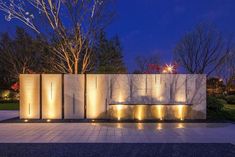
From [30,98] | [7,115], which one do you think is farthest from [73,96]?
[7,115]

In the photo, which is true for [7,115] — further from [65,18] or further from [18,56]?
[18,56]

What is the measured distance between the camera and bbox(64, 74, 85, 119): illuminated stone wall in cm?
1255

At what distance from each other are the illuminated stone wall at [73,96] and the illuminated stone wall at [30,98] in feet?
3.56

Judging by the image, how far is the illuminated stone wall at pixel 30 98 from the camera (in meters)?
12.5

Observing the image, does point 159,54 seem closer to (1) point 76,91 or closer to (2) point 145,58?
(2) point 145,58

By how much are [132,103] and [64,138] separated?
4585 millimetres

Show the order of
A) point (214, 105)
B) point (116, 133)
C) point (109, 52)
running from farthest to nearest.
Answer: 1. point (109, 52)
2. point (214, 105)
3. point (116, 133)

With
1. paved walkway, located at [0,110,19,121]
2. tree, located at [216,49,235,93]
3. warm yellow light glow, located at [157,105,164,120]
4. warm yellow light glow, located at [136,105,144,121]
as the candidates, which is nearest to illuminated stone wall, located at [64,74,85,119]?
warm yellow light glow, located at [136,105,144,121]

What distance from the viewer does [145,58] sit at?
32.8 meters

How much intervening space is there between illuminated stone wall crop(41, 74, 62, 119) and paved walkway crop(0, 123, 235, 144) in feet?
4.50

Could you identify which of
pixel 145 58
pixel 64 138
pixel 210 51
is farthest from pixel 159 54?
pixel 64 138

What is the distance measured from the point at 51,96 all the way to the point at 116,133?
4.33 meters

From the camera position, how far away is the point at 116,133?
9.16m
